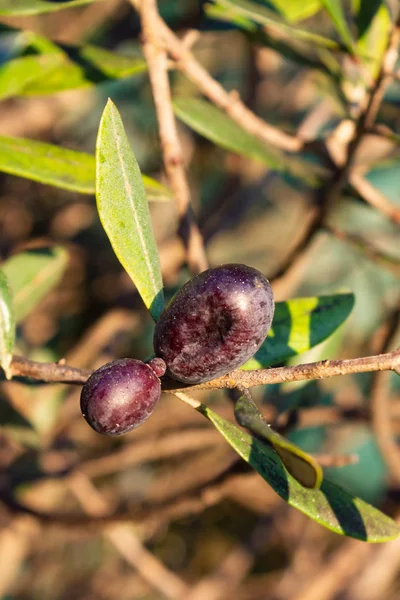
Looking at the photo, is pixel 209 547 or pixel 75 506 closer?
pixel 75 506

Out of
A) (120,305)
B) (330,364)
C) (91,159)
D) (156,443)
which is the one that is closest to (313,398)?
(156,443)

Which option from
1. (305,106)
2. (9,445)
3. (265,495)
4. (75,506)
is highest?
(305,106)

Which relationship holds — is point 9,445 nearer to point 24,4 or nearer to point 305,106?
point 24,4

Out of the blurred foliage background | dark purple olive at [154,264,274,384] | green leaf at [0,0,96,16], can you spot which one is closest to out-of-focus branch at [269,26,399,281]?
the blurred foliage background

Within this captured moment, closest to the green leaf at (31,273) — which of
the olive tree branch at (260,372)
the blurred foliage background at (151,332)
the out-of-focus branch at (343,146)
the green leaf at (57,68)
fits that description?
the blurred foliage background at (151,332)

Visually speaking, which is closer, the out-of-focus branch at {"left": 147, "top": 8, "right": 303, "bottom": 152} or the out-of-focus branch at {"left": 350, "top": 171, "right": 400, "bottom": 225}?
the out-of-focus branch at {"left": 147, "top": 8, "right": 303, "bottom": 152}

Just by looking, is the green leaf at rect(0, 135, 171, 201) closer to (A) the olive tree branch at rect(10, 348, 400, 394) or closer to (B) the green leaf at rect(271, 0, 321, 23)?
(A) the olive tree branch at rect(10, 348, 400, 394)
